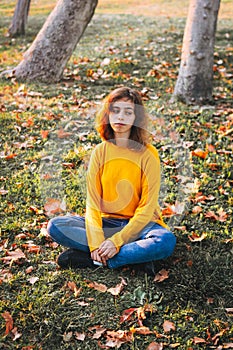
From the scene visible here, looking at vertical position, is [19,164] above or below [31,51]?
below

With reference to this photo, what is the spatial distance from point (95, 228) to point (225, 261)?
3.47 ft

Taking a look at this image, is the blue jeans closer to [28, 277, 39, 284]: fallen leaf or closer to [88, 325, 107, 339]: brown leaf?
[28, 277, 39, 284]: fallen leaf

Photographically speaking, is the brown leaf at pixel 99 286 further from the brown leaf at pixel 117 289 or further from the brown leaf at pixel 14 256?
the brown leaf at pixel 14 256

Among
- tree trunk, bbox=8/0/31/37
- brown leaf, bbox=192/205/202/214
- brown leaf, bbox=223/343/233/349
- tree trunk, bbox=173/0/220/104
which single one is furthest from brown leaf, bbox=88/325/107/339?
tree trunk, bbox=8/0/31/37

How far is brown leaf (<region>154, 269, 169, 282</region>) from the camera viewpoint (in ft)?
12.0

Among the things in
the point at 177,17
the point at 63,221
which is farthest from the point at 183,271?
the point at 177,17

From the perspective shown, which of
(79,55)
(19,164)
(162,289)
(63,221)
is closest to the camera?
(162,289)

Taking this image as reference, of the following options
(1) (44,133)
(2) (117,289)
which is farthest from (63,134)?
(2) (117,289)

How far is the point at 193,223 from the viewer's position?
14.5 feet

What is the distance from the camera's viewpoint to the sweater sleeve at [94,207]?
3707mm

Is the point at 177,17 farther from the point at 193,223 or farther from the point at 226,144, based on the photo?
the point at 193,223

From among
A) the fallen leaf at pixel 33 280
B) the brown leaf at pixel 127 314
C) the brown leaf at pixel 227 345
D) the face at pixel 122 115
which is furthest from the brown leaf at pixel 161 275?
the face at pixel 122 115

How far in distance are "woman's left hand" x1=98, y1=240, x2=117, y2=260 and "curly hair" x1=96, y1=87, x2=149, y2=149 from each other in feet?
2.54

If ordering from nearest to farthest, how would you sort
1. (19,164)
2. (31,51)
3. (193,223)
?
(193,223)
(19,164)
(31,51)
